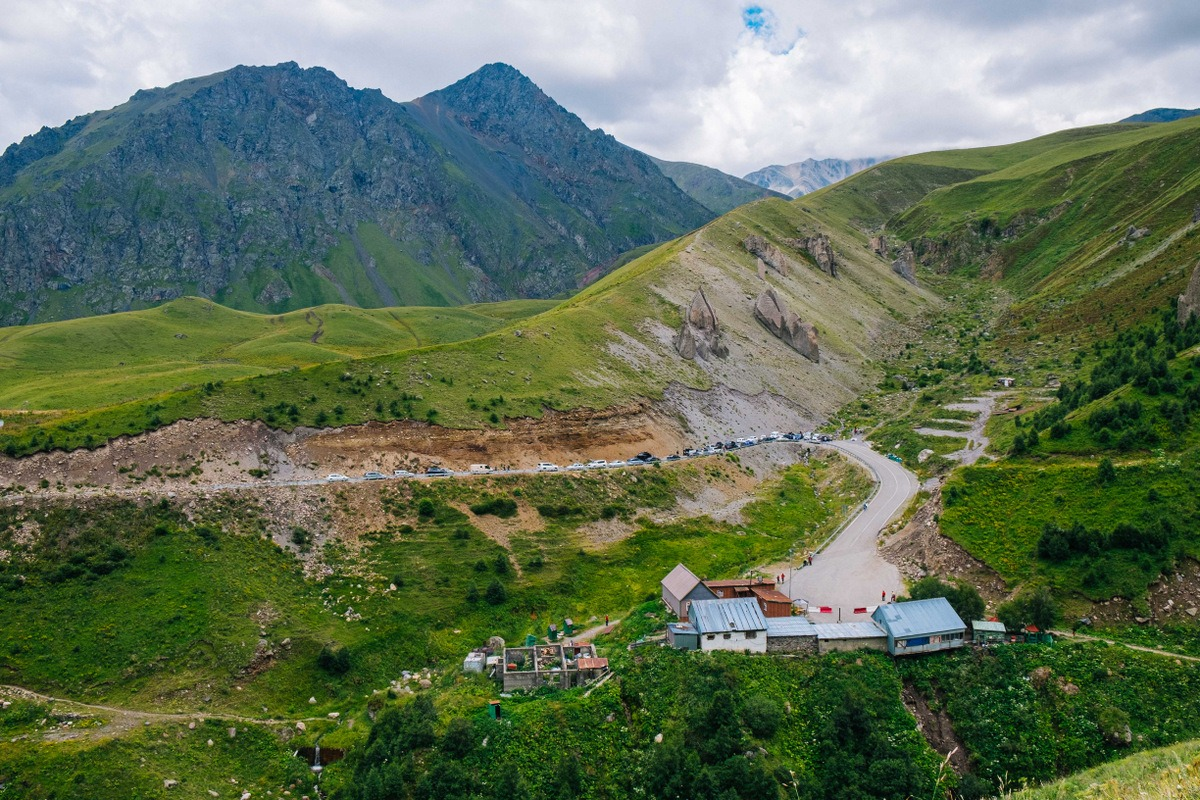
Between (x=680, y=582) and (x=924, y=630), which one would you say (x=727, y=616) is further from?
(x=924, y=630)

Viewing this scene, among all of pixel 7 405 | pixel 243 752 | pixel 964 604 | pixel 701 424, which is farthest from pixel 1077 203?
pixel 7 405

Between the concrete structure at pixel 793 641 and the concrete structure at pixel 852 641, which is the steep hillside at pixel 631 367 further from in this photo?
the concrete structure at pixel 852 641

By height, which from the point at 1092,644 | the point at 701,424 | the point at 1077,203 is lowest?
the point at 1092,644

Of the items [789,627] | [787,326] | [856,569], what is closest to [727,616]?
[789,627]

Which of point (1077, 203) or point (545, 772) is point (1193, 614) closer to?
point (545, 772)

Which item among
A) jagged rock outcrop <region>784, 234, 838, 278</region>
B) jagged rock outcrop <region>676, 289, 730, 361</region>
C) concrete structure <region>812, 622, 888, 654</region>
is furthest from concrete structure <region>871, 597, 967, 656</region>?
jagged rock outcrop <region>784, 234, 838, 278</region>
